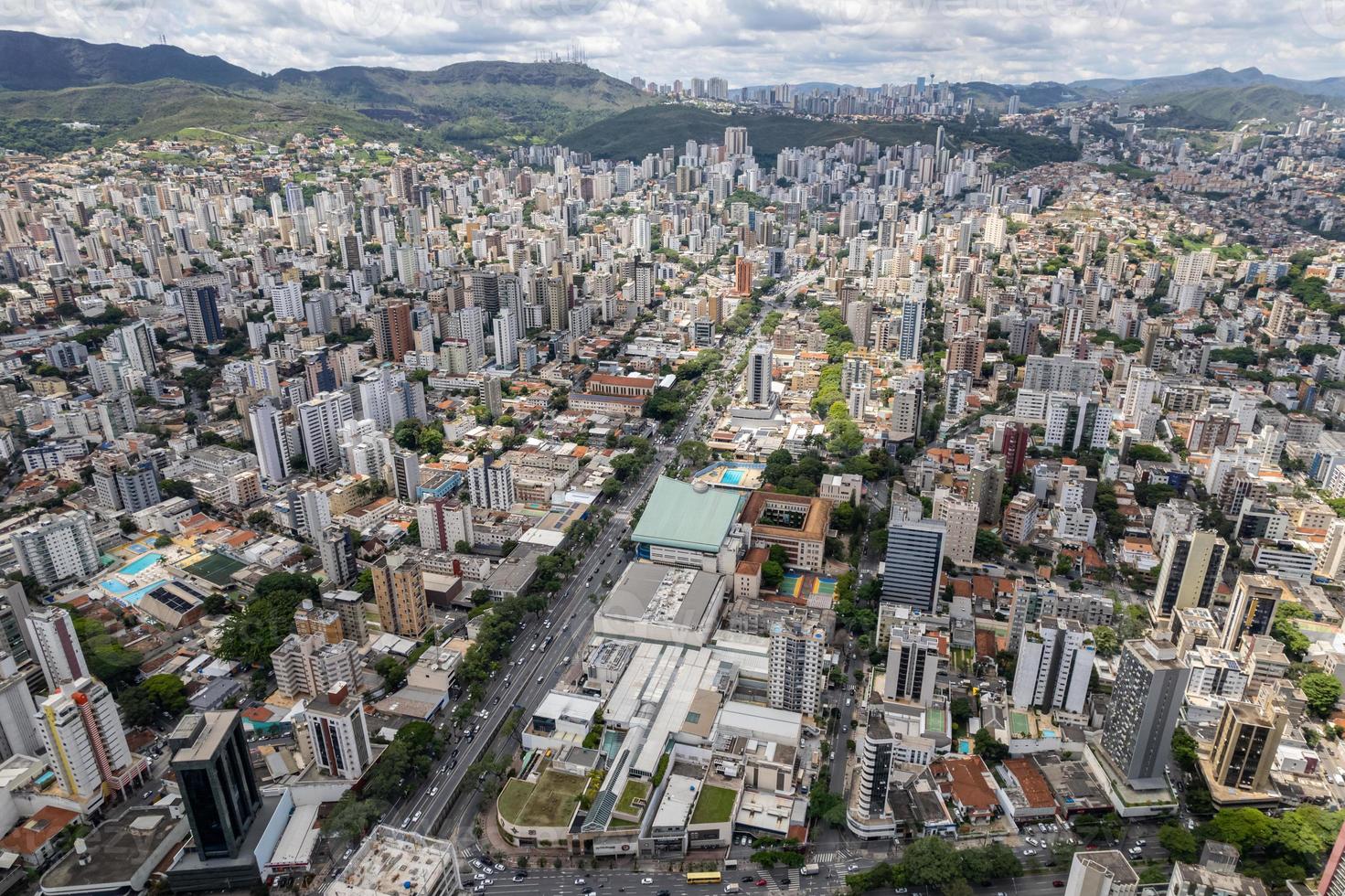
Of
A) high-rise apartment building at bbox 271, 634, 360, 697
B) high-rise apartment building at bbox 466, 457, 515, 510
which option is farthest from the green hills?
high-rise apartment building at bbox 271, 634, 360, 697

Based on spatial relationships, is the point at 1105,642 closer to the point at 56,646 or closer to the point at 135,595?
the point at 56,646

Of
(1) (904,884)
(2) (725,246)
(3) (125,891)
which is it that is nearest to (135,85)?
(2) (725,246)

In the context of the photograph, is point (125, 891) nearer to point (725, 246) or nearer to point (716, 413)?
point (716, 413)

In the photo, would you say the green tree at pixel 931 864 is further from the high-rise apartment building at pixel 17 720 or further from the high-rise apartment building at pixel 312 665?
the high-rise apartment building at pixel 17 720

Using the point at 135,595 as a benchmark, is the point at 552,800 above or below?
above

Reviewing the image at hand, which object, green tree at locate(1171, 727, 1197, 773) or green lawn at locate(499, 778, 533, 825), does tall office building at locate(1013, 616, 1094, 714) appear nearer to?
green tree at locate(1171, 727, 1197, 773)

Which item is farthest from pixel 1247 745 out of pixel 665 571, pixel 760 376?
pixel 760 376
